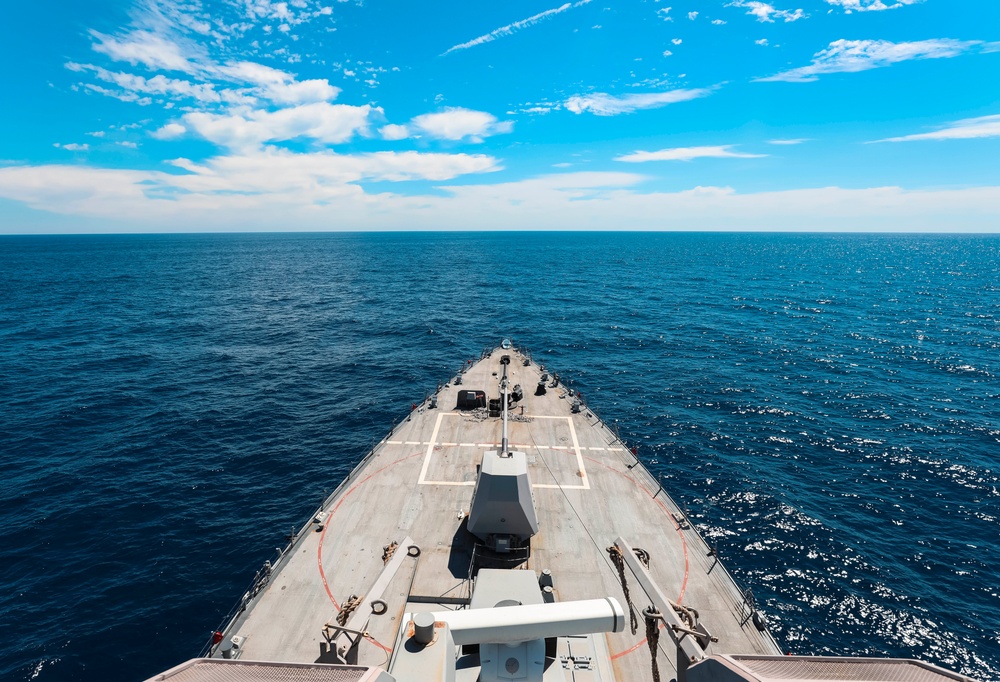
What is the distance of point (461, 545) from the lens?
27.6 m

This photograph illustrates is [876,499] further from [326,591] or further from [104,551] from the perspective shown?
[104,551]

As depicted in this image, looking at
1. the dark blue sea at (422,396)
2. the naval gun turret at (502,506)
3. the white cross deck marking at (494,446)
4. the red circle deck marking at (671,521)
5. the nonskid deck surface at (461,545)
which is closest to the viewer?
the red circle deck marking at (671,521)

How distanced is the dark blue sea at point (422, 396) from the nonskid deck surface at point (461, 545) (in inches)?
444

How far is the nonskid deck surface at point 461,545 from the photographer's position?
22250mm

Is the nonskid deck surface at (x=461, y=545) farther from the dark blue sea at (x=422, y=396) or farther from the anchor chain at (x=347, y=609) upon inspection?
the dark blue sea at (x=422, y=396)

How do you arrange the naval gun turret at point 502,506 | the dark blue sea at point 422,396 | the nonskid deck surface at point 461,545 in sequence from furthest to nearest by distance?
the dark blue sea at point 422,396 < the naval gun turret at point 502,506 < the nonskid deck surface at point 461,545

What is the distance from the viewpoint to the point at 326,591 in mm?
24734

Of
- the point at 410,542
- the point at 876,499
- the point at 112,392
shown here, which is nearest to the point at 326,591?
the point at 410,542

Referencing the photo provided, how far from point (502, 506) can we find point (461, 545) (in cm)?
385

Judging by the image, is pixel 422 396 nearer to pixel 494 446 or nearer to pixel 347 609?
pixel 494 446

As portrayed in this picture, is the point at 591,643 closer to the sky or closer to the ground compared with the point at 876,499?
closer to the sky

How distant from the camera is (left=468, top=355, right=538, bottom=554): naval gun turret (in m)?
26.1

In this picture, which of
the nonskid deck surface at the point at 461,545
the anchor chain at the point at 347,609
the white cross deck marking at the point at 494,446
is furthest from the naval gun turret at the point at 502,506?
the white cross deck marking at the point at 494,446

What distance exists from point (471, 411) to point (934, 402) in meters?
67.2
